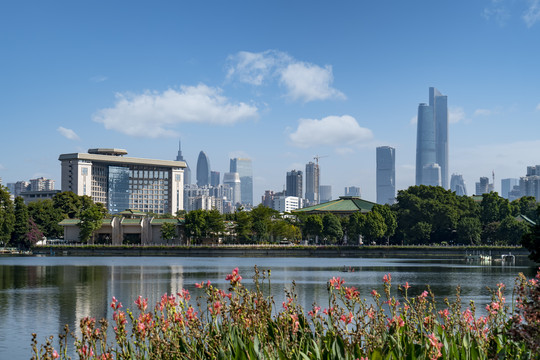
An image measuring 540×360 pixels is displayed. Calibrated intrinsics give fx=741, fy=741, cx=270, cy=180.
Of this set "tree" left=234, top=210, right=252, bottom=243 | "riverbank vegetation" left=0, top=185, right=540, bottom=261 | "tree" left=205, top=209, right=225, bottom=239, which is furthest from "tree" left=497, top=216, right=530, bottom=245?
"tree" left=205, top=209, right=225, bottom=239

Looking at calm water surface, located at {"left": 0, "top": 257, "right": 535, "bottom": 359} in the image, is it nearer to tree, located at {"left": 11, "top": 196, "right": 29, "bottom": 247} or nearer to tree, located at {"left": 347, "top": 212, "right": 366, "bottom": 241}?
tree, located at {"left": 347, "top": 212, "right": 366, "bottom": 241}

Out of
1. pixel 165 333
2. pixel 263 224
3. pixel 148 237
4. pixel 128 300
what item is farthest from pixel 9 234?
pixel 165 333

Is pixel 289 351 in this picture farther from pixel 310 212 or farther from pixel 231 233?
pixel 310 212

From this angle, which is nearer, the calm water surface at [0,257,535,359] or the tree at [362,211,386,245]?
the calm water surface at [0,257,535,359]

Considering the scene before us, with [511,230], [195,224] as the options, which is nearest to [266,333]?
[511,230]

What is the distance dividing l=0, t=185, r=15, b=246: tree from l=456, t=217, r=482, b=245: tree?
269 ft

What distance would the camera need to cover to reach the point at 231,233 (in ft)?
521

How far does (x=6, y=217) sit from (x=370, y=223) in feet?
218

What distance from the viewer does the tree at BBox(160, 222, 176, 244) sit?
154 meters

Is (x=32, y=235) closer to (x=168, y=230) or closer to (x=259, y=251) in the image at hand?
(x=168, y=230)

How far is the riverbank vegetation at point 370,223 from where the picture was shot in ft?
451

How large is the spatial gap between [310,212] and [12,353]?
150 meters

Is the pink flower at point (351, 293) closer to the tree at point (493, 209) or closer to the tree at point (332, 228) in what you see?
the tree at point (332, 228)

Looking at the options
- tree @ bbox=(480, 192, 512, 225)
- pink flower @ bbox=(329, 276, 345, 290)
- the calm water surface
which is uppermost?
tree @ bbox=(480, 192, 512, 225)
